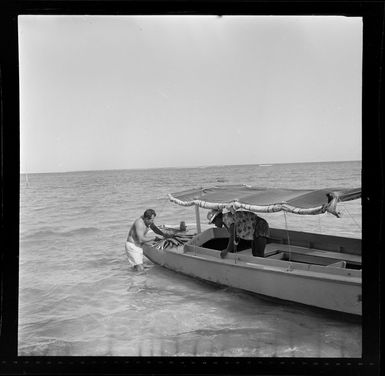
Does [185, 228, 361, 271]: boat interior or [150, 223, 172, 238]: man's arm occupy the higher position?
[150, 223, 172, 238]: man's arm

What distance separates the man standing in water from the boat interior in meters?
0.70

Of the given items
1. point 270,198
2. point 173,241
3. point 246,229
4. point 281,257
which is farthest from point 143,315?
point 270,198

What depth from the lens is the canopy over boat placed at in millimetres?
4598

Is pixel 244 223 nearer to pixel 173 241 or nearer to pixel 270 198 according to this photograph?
pixel 270 198

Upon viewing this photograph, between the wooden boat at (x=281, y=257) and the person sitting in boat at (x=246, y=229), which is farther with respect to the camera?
the person sitting in boat at (x=246, y=229)

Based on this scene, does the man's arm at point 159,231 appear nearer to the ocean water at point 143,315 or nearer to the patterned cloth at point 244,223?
the ocean water at point 143,315

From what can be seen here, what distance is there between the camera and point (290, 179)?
27438 mm

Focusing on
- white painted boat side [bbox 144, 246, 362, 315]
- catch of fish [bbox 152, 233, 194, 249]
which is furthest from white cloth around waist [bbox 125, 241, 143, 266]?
white painted boat side [bbox 144, 246, 362, 315]

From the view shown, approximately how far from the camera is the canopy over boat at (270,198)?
4598 millimetres

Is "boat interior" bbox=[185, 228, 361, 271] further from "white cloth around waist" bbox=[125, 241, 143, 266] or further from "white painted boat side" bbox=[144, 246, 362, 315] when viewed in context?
"white cloth around waist" bbox=[125, 241, 143, 266]

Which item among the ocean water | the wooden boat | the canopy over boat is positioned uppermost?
the canopy over boat

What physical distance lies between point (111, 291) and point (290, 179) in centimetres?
2217

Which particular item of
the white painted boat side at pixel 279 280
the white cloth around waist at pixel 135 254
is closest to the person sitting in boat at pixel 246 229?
the white painted boat side at pixel 279 280
